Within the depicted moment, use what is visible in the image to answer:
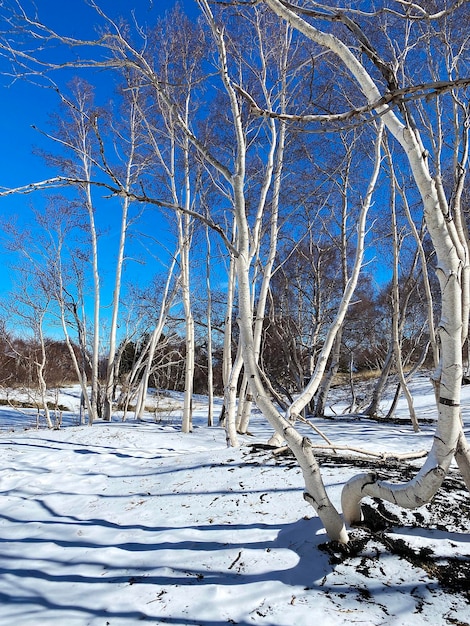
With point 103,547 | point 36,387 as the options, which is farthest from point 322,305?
point 36,387

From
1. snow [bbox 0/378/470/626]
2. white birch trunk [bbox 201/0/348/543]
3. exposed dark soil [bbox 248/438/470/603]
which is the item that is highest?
white birch trunk [bbox 201/0/348/543]

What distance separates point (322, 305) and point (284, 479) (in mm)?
9929

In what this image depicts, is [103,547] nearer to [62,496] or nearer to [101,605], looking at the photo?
[101,605]

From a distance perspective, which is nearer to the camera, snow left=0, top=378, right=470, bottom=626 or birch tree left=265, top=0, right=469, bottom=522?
birch tree left=265, top=0, right=469, bottom=522

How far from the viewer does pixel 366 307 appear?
14.4 meters

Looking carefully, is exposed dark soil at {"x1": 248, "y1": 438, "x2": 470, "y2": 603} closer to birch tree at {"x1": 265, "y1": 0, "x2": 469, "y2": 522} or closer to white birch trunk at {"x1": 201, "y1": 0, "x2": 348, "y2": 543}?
white birch trunk at {"x1": 201, "y1": 0, "x2": 348, "y2": 543}

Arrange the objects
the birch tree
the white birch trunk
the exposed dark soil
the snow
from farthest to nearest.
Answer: the white birch trunk, the exposed dark soil, the snow, the birch tree

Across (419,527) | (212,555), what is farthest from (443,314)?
(212,555)

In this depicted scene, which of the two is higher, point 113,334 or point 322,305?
point 322,305

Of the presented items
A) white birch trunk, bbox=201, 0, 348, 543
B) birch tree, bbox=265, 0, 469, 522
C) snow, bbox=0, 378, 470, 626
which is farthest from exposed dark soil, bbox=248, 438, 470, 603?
birch tree, bbox=265, 0, 469, 522

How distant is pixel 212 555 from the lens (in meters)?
2.54

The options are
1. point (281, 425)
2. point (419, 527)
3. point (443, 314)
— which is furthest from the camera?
point (419, 527)

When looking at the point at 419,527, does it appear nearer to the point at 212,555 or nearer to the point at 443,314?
the point at 212,555

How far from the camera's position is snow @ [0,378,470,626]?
6.52 feet
